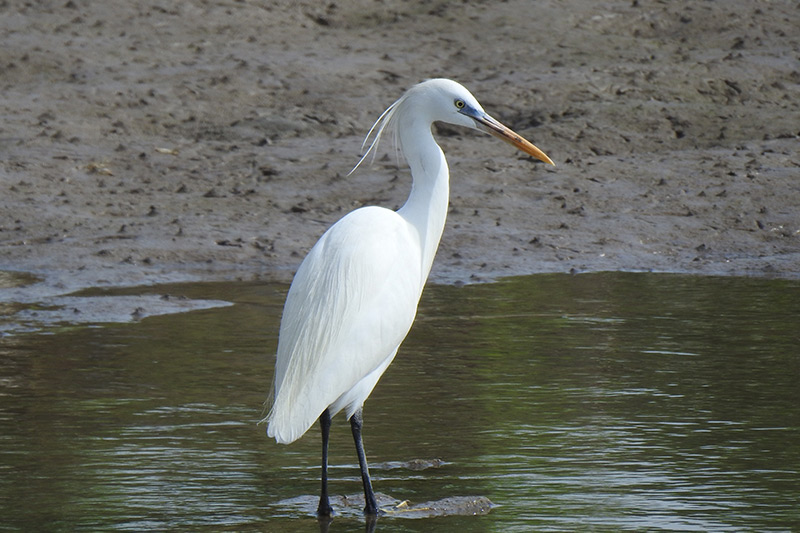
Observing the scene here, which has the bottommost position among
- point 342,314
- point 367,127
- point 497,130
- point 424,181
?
point 342,314

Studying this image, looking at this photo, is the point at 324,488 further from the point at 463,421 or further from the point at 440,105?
the point at 440,105

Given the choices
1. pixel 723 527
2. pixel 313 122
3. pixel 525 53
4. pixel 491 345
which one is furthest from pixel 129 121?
pixel 723 527

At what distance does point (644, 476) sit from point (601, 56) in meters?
9.07

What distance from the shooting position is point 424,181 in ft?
16.1

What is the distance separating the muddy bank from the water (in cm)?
140

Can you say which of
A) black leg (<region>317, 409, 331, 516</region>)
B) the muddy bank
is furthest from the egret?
the muddy bank

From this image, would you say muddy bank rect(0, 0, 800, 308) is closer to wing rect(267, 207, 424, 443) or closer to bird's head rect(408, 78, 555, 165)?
bird's head rect(408, 78, 555, 165)

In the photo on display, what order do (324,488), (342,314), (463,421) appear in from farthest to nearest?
Result: (463,421), (342,314), (324,488)

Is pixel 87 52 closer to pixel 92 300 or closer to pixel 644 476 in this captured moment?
pixel 92 300

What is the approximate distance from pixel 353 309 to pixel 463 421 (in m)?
0.98

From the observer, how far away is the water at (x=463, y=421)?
13.9 ft

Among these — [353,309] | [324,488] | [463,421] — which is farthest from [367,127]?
[324,488]

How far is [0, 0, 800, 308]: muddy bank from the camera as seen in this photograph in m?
8.75

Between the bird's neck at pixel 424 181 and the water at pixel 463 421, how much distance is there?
32.1 inches
